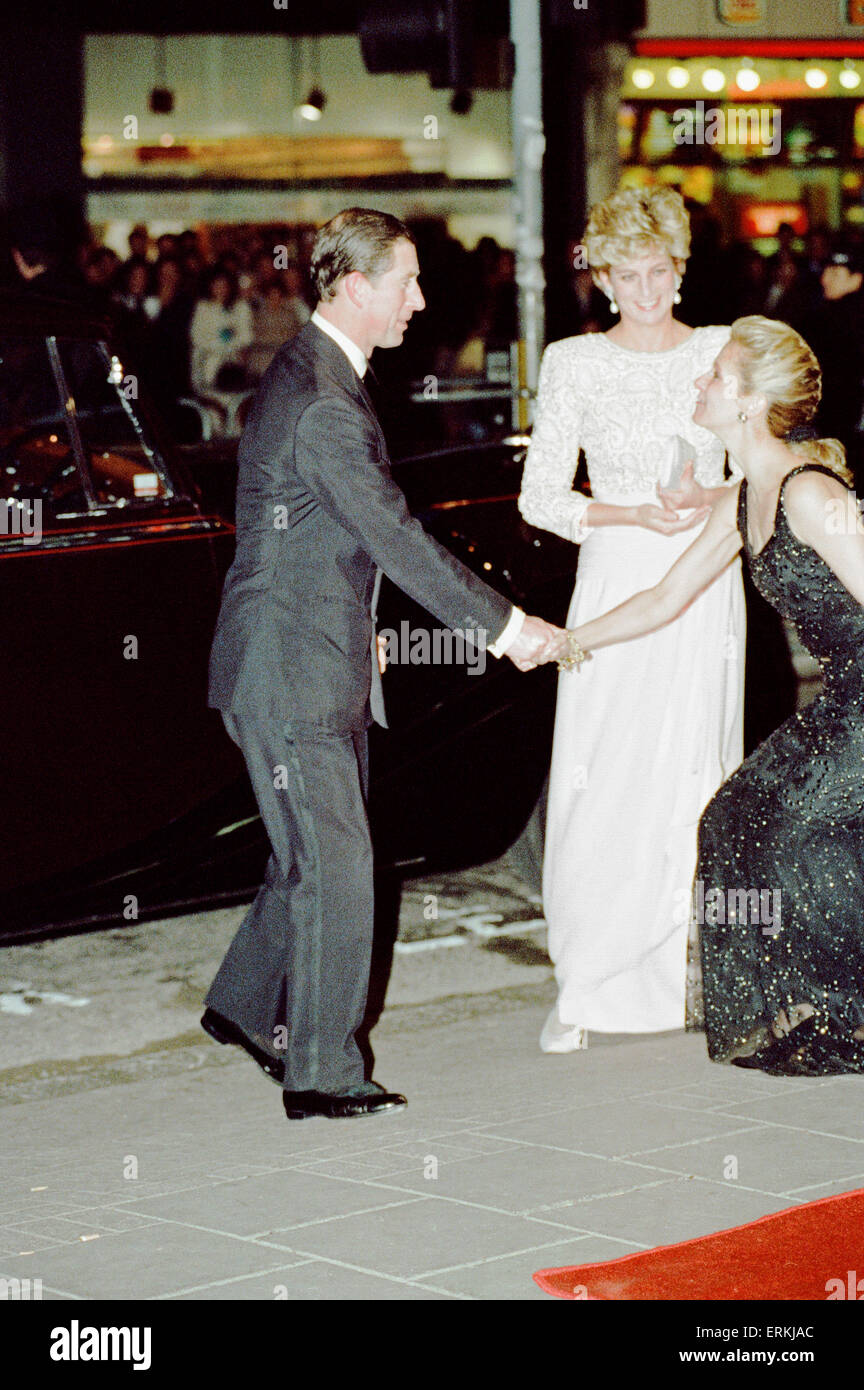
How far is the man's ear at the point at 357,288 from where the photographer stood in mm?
4555

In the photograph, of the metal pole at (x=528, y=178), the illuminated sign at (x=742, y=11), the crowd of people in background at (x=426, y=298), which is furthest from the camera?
the illuminated sign at (x=742, y=11)

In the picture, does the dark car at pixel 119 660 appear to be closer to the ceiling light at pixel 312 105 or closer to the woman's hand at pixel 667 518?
the woman's hand at pixel 667 518

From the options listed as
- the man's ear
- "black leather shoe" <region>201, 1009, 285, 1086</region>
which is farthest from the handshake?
"black leather shoe" <region>201, 1009, 285, 1086</region>

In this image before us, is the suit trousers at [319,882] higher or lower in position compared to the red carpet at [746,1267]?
higher

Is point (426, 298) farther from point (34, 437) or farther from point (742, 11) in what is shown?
point (34, 437)

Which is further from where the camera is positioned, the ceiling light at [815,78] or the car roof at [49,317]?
the ceiling light at [815,78]

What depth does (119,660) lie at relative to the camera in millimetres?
5367

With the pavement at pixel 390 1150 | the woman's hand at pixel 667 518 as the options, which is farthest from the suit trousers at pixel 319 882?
the woman's hand at pixel 667 518

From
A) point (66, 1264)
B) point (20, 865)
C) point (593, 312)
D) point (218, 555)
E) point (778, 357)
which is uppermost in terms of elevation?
point (593, 312)

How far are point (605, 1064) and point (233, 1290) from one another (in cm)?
157

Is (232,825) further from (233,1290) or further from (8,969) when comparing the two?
(233,1290)

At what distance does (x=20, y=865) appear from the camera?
529 centimetres

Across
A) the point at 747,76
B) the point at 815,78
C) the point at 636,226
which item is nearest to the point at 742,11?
the point at 747,76

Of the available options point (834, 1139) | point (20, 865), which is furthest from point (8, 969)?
point (834, 1139)
